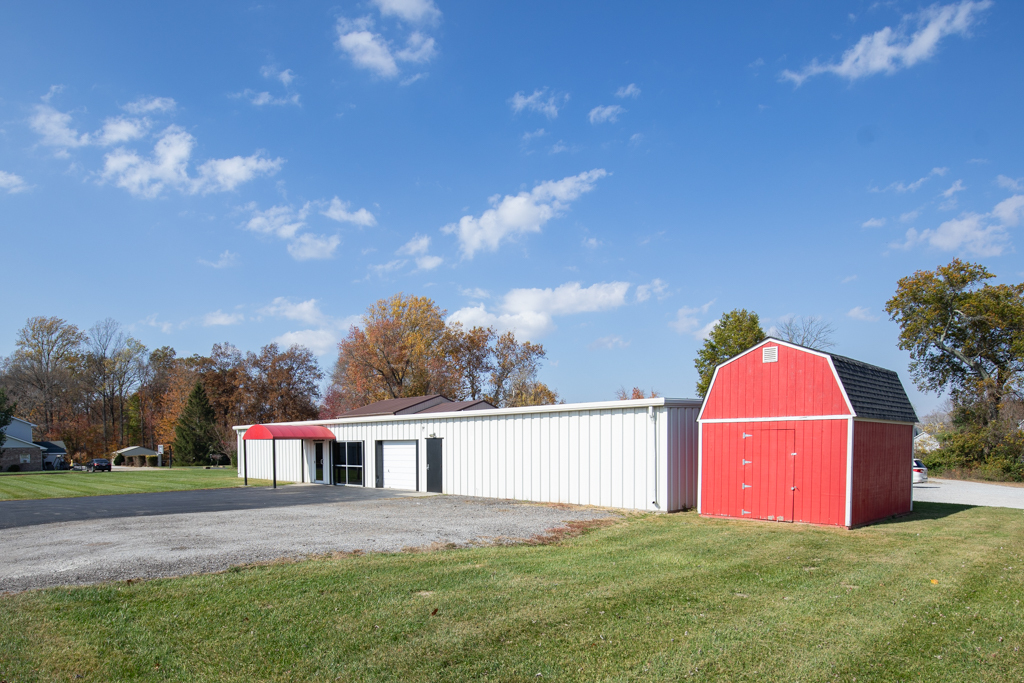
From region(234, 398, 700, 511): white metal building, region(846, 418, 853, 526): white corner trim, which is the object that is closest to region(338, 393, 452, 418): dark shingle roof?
region(234, 398, 700, 511): white metal building

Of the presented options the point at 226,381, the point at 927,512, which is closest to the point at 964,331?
the point at 927,512

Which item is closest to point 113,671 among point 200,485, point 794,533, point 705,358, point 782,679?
point 782,679

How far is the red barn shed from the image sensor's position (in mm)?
13406

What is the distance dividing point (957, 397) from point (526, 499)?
108ft

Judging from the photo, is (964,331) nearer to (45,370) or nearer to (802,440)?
(802,440)

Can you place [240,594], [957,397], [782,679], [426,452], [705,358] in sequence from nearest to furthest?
[782,679], [240,594], [426,452], [957,397], [705,358]

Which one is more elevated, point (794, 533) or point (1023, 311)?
point (1023, 311)

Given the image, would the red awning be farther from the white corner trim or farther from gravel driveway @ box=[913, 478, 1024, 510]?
gravel driveway @ box=[913, 478, 1024, 510]

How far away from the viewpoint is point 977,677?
5059 mm

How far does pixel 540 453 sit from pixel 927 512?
35.0 feet

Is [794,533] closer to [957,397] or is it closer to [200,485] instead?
[200,485]

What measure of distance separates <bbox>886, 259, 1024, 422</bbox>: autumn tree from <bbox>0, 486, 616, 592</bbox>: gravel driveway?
3174 cm

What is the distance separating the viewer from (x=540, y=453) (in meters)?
20.2

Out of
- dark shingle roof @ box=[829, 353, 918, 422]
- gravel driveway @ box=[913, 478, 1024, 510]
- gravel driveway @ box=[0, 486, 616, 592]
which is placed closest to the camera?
gravel driveway @ box=[0, 486, 616, 592]
